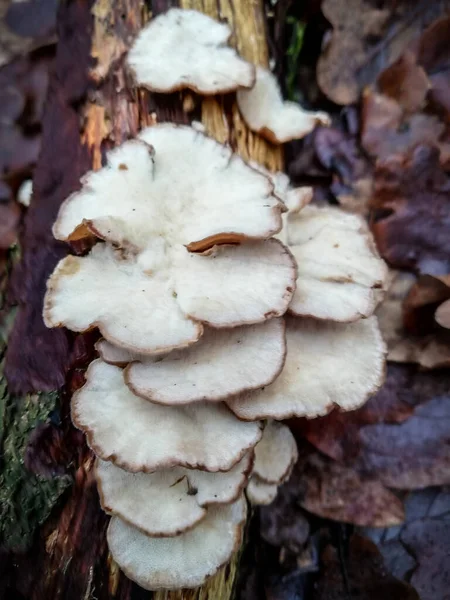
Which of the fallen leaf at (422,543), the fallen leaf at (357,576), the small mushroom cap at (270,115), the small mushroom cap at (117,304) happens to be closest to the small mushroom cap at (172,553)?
the small mushroom cap at (117,304)

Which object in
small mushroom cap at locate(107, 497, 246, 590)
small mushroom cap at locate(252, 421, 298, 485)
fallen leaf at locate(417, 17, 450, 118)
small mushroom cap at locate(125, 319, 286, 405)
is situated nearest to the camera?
small mushroom cap at locate(125, 319, 286, 405)

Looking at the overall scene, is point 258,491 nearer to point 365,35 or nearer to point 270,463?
point 270,463

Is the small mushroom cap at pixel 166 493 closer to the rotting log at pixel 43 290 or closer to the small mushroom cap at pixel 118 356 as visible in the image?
the rotting log at pixel 43 290

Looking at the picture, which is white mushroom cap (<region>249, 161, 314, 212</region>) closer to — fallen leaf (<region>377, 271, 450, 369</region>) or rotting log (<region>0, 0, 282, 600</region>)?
rotting log (<region>0, 0, 282, 600</region>)

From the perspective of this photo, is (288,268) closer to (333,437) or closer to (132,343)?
(132,343)

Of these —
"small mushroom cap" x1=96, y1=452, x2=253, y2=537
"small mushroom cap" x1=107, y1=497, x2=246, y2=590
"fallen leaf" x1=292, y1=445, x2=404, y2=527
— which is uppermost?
"small mushroom cap" x1=96, y1=452, x2=253, y2=537

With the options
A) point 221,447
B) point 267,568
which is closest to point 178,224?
point 221,447

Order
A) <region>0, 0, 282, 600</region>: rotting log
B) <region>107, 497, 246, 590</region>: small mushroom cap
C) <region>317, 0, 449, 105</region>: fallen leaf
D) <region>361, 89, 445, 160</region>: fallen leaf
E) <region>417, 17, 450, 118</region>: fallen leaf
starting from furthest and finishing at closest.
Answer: <region>317, 0, 449, 105</region>: fallen leaf < <region>417, 17, 450, 118</region>: fallen leaf < <region>361, 89, 445, 160</region>: fallen leaf < <region>0, 0, 282, 600</region>: rotting log < <region>107, 497, 246, 590</region>: small mushroom cap

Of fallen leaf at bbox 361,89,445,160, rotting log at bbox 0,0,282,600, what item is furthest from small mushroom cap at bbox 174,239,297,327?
fallen leaf at bbox 361,89,445,160
